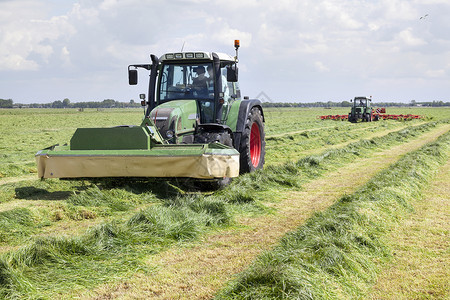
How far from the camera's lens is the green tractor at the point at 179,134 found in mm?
7172

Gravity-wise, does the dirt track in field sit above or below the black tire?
below

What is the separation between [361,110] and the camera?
37.1 meters

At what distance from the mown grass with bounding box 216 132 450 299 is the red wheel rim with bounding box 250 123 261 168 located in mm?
3455

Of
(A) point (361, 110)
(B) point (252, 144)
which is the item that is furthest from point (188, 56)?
(A) point (361, 110)

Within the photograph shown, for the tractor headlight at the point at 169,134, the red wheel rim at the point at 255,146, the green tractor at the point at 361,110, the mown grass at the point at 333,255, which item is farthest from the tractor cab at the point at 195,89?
the green tractor at the point at 361,110

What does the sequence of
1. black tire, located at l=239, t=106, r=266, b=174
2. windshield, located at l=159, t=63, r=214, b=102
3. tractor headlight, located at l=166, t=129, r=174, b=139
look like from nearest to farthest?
1. tractor headlight, located at l=166, t=129, r=174, b=139
2. windshield, located at l=159, t=63, r=214, b=102
3. black tire, located at l=239, t=106, r=266, b=174

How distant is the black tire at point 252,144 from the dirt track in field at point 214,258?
1650mm

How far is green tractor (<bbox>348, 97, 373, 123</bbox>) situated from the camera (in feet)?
122

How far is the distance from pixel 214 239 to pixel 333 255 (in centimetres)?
153

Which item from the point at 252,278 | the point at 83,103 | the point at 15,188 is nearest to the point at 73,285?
the point at 252,278

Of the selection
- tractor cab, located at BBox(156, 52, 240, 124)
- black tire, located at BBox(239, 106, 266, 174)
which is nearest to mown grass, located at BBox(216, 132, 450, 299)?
black tire, located at BBox(239, 106, 266, 174)

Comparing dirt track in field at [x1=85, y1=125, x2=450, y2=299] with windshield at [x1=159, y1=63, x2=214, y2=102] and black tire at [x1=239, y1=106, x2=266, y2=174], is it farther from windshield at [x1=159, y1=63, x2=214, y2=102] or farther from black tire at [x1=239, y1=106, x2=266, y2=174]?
windshield at [x1=159, y1=63, x2=214, y2=102]

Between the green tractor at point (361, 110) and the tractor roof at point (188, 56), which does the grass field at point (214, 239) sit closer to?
the tractor roof at point (188, 56)

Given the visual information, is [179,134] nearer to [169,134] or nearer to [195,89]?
[169,134]
